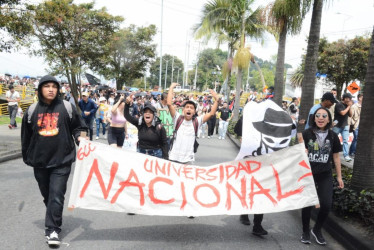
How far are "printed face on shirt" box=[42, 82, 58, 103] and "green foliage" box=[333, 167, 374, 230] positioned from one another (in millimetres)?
4075

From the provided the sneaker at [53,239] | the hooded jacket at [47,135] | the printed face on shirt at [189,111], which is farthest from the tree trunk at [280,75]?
the sneaker at [53,239]

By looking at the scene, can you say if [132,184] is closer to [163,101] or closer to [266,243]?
[266,243]

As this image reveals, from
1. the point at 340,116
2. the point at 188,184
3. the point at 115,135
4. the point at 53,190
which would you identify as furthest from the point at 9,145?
the point at 340,116

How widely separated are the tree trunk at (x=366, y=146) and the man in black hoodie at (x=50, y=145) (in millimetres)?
4048

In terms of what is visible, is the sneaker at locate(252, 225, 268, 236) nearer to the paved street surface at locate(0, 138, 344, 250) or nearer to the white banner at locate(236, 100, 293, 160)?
the paved street surface at locate(0, 138, 344, 250)

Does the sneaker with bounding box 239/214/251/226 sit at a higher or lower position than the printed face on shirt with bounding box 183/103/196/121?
lower

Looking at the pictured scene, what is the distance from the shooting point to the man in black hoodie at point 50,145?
4.19m

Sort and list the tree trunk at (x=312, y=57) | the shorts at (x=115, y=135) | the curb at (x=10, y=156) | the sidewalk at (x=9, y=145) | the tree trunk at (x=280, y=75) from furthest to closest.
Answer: the tree trunk at (x=280, y=75), the sidewalk at (x=9, y=145), the curb at (x=10, y=156), the shorts at (x=115, y=135), the tree trunk at (x=312, y=57)

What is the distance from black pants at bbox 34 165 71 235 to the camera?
13.8ft

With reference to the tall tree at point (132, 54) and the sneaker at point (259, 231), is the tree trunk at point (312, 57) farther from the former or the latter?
the tall tree at point (132, 54)

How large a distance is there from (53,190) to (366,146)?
4.33m

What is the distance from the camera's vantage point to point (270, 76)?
327ft

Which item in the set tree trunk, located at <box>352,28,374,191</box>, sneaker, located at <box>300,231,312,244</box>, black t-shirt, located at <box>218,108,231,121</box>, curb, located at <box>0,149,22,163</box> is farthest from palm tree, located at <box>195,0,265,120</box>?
sneaker, located at <box>300,231,312,244</box>

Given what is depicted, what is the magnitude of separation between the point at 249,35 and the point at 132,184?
1683cm
